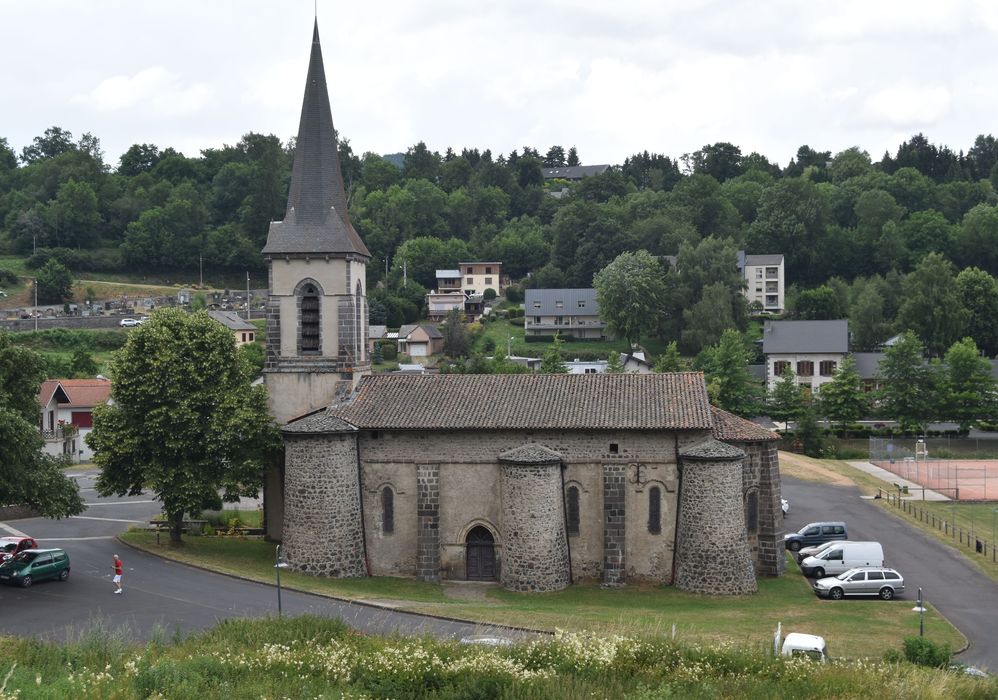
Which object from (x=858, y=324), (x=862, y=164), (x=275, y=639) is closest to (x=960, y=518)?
(x=275, y=639)

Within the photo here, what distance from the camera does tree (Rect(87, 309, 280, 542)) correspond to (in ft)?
119

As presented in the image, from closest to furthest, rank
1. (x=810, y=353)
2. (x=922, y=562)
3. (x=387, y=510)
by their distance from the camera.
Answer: (x=387, y=510), (x=922, y=562), (x=810, y=353)

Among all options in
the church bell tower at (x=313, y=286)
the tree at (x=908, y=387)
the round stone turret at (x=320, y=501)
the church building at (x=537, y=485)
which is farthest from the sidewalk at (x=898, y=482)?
the round stone turret at (x=320, y=501)

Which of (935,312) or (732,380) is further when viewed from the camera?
(935,312)

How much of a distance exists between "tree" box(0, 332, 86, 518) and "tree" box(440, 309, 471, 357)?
225ft

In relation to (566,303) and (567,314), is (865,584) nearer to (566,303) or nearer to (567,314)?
(567,314)

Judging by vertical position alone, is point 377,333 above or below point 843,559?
above

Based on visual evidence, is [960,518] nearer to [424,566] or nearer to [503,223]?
[424,566]

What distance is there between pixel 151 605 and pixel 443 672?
1549cm

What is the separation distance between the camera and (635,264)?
103812 millimetres

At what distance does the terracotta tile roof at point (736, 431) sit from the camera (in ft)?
120

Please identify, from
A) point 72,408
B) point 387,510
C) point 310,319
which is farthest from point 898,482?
point 72,408

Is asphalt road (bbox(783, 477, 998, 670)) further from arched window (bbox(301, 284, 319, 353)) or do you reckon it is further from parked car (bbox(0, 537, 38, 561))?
parked car (bbox(0, 537, 38, 561))

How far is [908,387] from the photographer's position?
76.5 metres
